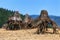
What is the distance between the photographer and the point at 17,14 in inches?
976

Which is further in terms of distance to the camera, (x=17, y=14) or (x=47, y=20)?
(x=17, y=14)

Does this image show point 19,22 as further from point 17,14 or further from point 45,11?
point 45,11

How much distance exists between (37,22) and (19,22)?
15.4ft

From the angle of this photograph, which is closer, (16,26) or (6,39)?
(6,39)

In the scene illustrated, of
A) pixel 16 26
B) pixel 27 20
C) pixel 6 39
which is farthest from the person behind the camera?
pixel 27 20

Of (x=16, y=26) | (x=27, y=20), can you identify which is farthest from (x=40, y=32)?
(x=27, y=20)

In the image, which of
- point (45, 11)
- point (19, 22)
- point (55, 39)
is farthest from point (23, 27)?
point (55, 39)

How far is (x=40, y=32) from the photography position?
19.6m

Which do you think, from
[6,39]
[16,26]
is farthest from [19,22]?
[6,39]

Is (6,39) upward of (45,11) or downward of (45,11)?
downward

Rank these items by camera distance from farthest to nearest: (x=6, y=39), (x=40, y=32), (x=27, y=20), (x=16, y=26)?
1. (x=27, y=20)
2. (x=16, y=26)
3. (x=40, y=32)
4. (x=6, y=39)

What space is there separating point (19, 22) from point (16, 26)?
1.31ft

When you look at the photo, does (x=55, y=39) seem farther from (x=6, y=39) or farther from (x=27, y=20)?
(x=27, y=20)

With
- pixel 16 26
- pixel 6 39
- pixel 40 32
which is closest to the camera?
pixel 6 39
